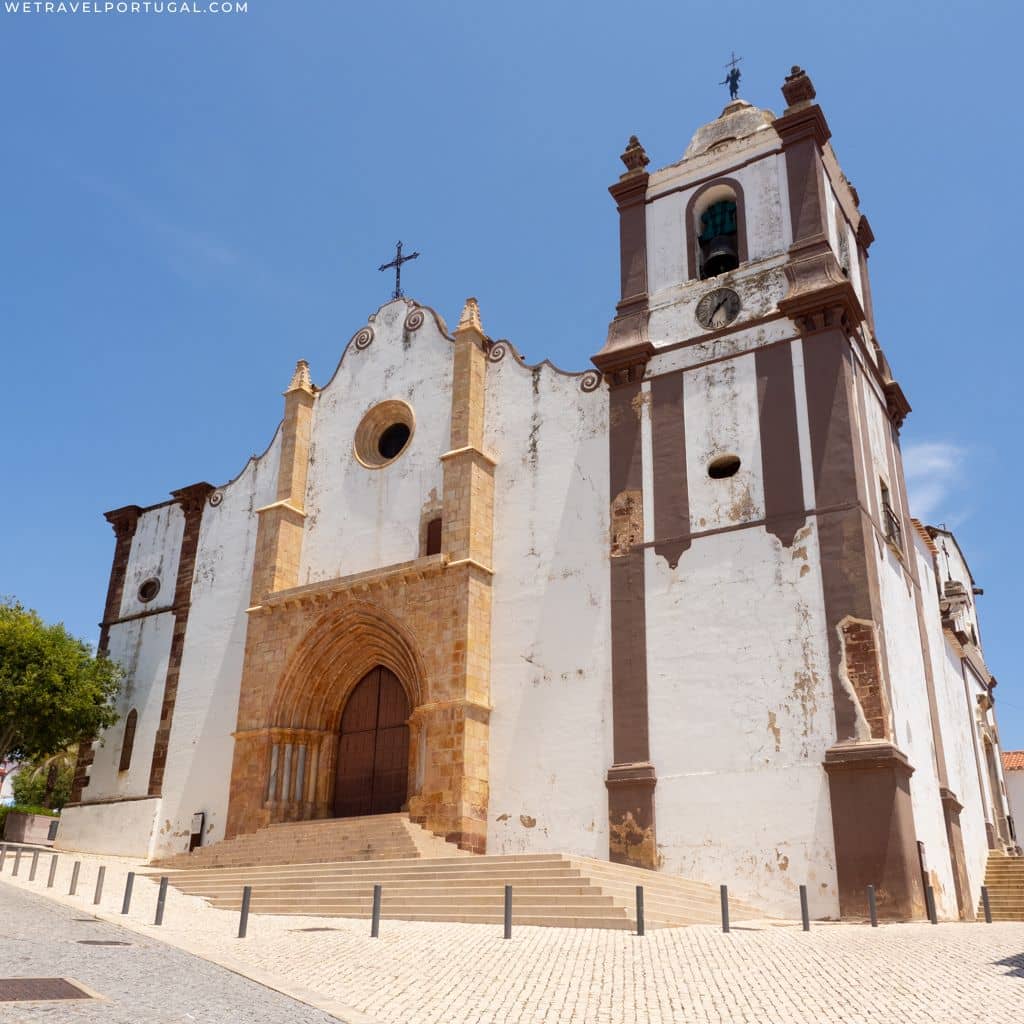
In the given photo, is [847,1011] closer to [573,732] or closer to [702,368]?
[573,732]

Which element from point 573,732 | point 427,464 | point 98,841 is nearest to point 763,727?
point 573,732

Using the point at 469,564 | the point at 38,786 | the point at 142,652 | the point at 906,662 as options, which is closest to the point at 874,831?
the point at 906,662

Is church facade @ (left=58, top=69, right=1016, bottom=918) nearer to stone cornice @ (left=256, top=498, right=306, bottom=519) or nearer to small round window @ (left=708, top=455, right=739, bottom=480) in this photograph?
small round window @ (left=708, top=455, right=739, bottom=480)

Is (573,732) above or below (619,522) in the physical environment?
below

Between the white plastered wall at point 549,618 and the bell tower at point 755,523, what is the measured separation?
48cm

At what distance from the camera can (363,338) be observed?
27.2m

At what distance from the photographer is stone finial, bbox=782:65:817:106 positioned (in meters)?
22.8

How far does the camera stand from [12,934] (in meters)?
11.4

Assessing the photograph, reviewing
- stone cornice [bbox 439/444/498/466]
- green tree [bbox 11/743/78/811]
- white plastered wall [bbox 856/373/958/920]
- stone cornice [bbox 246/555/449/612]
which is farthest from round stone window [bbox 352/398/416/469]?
green tree [bbox 11/743/78/811]

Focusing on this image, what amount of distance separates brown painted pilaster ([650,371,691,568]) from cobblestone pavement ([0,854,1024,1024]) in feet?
25.9

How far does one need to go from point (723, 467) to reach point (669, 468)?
1075mm

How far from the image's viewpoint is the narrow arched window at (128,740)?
2683 cm

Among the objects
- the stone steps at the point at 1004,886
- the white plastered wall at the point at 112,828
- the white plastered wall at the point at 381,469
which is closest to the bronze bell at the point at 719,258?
the white plastered wall at the point at 381,469

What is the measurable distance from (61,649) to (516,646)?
38.8 ft
